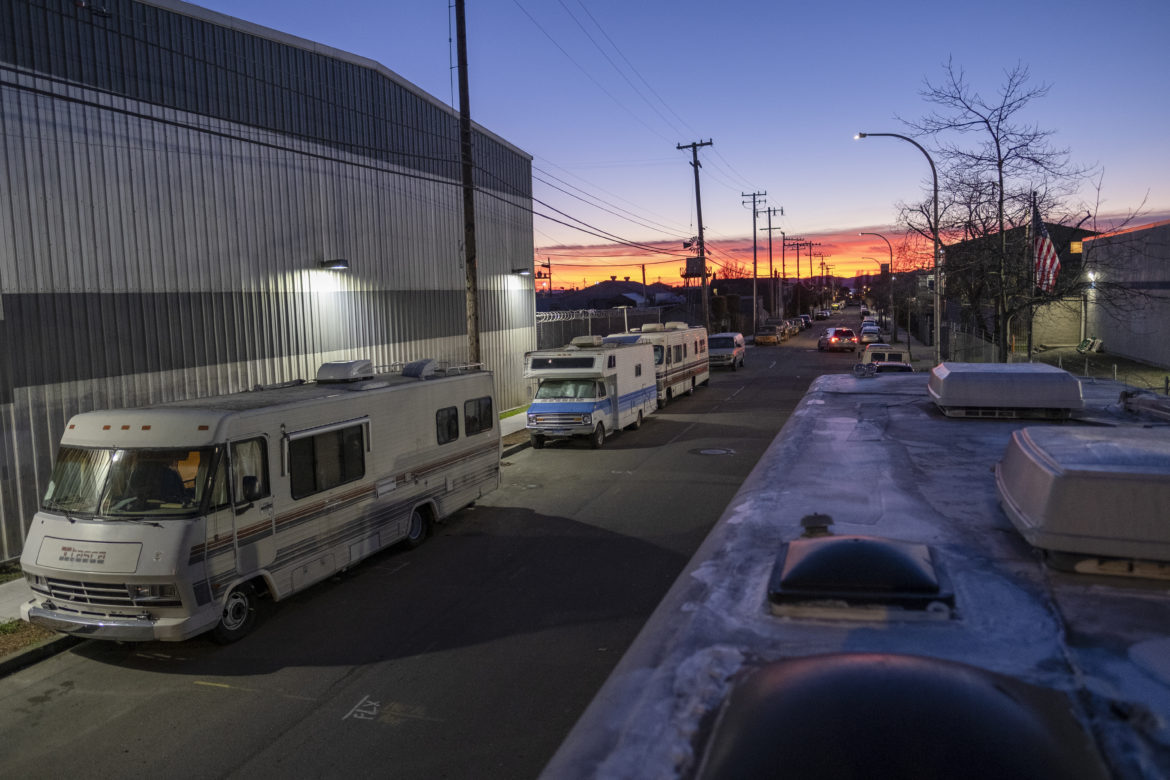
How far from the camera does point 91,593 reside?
845 centimetres

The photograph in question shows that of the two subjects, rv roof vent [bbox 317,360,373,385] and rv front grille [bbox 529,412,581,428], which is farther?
rv front grille [bbox 529,412,581,428]

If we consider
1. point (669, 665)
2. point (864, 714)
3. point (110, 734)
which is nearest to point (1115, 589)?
point (864, 714)

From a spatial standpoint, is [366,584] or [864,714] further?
[366,584]

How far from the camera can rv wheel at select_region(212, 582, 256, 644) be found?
908 cm

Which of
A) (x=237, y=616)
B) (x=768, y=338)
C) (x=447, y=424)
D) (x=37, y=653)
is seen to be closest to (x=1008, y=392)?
(x=447, y=424)

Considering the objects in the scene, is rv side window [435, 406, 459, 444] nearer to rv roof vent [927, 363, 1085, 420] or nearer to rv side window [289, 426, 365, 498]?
rv side window [289, 426, 365, 498]

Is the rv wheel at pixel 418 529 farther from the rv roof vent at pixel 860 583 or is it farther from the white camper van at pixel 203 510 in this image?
the rv roof vent at pixel 860 583

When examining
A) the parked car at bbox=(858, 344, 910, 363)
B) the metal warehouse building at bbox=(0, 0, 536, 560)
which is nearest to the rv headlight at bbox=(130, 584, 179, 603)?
the metal warehouse building at bbox=(0, 0, 536, 560)

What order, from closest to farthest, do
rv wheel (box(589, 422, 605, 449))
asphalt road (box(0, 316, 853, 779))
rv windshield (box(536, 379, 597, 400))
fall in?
asphalt road (box(0, 316, 853, 779))
rv wheel (box(589, 422, 605, 449))
rv windshield (box(536, 379, 597, 400))

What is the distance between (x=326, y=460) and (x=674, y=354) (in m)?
22.0

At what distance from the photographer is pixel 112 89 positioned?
13797 mm

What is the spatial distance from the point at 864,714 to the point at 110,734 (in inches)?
278

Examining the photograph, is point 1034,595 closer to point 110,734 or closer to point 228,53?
point 110,734

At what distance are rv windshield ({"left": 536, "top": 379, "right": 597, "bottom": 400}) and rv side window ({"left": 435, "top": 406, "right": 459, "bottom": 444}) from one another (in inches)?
327
